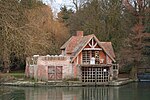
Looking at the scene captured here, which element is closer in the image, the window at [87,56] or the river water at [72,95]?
the river water at [72,95]

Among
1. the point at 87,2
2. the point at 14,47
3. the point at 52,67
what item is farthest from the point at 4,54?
the point at 87,2

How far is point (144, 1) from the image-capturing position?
4453cm

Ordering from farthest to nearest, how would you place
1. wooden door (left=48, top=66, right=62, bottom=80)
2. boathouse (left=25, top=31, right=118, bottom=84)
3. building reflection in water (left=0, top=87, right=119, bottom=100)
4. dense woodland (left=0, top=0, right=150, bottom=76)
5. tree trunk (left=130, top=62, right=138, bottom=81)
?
tree trunk (left=130, top=62, right=138, bottom=81)
dense woodland (left=0, top=0, right=150, bottom=76)
wooden door (left=48, top=66, right=62, bottom=80)
boathouse (left=25, top=31, right=118, bottom=84)
building reflection in water (left=0, top=87, right=119, bottom=100)

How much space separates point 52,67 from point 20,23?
3467 cm

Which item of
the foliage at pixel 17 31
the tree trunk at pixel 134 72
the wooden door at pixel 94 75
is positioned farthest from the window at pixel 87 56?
the foliage at pixel 17 31

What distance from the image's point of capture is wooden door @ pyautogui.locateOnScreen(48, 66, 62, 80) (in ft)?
134

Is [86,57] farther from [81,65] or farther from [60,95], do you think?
[60,95]

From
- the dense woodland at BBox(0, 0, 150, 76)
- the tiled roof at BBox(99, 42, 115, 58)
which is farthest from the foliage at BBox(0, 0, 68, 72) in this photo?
the tiled roof at BBox(99, 42, 115, 58)

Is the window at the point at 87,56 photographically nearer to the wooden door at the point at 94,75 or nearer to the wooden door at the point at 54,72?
the wooden door at the point at 94,75

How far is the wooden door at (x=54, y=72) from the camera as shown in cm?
4075

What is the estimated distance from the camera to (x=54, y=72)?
40.8 meters

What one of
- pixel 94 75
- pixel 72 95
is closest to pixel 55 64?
pixel 94 75

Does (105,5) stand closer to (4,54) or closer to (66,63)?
(66,63)

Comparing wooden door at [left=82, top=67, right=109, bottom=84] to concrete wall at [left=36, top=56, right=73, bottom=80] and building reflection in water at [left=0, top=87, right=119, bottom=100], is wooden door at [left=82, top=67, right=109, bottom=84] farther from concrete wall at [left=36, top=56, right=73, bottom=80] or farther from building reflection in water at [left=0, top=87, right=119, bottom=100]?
building reflection in water at [left=0, top=87, right=119, bottom=100]
